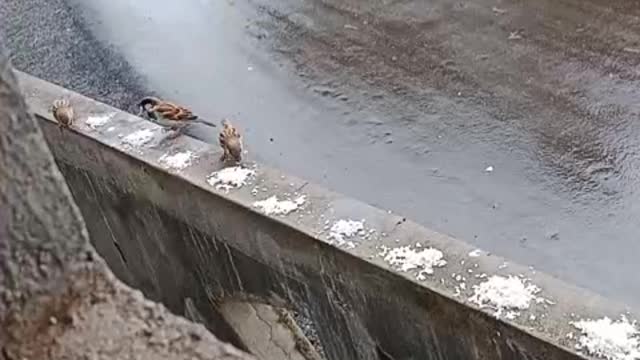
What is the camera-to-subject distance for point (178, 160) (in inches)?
202

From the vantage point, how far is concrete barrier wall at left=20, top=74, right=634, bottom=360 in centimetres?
385

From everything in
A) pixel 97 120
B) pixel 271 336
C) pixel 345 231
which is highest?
pixel 345 231

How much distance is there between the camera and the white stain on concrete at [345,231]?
427 cm

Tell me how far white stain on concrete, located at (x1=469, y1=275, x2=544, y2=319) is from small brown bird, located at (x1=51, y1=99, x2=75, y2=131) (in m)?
2.53

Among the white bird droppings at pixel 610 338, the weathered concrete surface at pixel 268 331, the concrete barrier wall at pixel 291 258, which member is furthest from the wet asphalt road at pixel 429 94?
the white bird droppings at pixel 610 338

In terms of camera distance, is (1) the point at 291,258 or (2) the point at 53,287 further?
(1) the point at 291,258

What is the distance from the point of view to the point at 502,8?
33.0ft

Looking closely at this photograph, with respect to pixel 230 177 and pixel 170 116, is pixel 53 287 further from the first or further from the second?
pixel 170 116

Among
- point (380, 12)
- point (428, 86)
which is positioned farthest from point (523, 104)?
point (380, 12)

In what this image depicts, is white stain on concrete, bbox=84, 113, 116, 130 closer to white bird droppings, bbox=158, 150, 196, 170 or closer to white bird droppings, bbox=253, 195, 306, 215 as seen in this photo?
white bird droppings, bbox=158, 150, 196, 170

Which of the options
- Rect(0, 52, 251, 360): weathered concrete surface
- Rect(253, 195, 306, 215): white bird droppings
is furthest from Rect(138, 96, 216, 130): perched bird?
Rect(0, 52, 251, 360): weathered concrete surface

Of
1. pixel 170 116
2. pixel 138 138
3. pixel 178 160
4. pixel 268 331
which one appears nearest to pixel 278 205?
pixel 178 160

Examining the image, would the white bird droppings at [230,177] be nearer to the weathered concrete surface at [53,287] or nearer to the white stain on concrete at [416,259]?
the white stain on concrete at [416,259]

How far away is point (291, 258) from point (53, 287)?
11.6 ft
